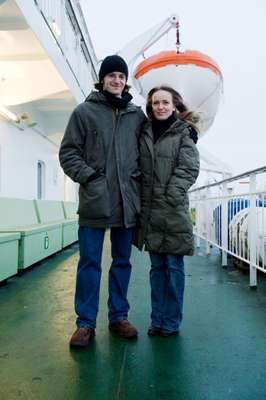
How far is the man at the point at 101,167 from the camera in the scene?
176 centimetres

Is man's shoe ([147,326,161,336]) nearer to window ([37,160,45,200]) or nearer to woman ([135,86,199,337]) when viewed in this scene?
woman ([135,86,199,337])

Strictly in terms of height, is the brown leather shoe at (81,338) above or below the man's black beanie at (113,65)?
below

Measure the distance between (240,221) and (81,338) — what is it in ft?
7.71

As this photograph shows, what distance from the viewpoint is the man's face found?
183 centimetres

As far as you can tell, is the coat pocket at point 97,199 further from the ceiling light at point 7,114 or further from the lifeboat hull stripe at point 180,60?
the lifeboat hull stripe at point 180,60

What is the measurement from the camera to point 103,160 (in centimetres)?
179

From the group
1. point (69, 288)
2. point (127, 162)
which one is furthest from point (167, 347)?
point (69, 288)

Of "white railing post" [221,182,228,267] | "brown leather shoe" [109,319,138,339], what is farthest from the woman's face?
"white railing post" [221,182,228,267]

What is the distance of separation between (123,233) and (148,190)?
0.25 metres

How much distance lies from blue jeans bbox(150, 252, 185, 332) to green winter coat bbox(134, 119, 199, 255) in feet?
0.29

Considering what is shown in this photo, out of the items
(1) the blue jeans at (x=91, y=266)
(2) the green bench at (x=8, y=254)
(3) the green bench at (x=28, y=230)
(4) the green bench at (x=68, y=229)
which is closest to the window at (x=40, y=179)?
(4) the green bench at (x=68, y=229)

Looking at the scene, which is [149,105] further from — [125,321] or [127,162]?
[125,321]

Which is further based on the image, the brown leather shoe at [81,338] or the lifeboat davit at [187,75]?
the lifeboat davit at [187,75]

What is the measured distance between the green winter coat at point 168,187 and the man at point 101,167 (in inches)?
3.2
